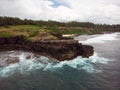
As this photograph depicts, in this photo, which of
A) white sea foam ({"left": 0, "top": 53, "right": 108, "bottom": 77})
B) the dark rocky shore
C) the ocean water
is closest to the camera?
the ocean water

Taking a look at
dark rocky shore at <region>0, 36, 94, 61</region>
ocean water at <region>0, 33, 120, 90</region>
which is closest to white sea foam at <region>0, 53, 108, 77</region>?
ocean water at <region>0, 33, 120, 90</region>

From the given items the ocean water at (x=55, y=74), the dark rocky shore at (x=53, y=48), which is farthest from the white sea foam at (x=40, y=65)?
the dark rocky shore at (x=53, y=48)

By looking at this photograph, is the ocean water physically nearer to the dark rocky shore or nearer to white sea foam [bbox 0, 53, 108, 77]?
white sea foam [bbox 0, 53, 108, 77]

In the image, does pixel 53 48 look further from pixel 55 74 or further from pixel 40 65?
pixel 55 74

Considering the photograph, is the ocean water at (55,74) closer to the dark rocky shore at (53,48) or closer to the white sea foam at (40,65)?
the white sea foam at (40,65)

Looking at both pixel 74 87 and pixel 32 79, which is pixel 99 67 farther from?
pixel 32 79

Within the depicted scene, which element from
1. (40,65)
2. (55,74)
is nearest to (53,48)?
(40,65)
